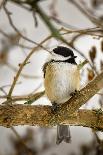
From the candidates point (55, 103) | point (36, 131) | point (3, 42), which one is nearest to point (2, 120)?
point (55, 103)

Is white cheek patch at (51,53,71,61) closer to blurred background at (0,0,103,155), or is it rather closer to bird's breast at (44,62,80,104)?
bird's breast at (44,62,80,104)

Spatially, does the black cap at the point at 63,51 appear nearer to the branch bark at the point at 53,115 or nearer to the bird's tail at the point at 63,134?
the branch bark at the point at 53,115

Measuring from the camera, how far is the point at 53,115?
131 centimetres

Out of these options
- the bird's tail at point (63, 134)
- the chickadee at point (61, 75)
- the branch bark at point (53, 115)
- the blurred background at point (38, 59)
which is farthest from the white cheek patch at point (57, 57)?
the blurred background at point (38, 59)

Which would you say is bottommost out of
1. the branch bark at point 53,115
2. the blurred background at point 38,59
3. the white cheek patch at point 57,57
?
the branch bark at point 53,115

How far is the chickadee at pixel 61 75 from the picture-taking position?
132cm

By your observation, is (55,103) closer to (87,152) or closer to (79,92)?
(79,92)

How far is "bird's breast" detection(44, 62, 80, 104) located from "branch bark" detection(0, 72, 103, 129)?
5cm

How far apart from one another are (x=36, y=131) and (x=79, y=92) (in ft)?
4.57

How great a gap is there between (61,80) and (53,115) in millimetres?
106

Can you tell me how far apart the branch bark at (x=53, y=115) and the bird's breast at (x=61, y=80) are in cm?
5

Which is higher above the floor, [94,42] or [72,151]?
[94,42]

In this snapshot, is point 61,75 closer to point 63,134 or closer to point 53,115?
point 53,115

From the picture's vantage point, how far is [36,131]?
260 centimetres
